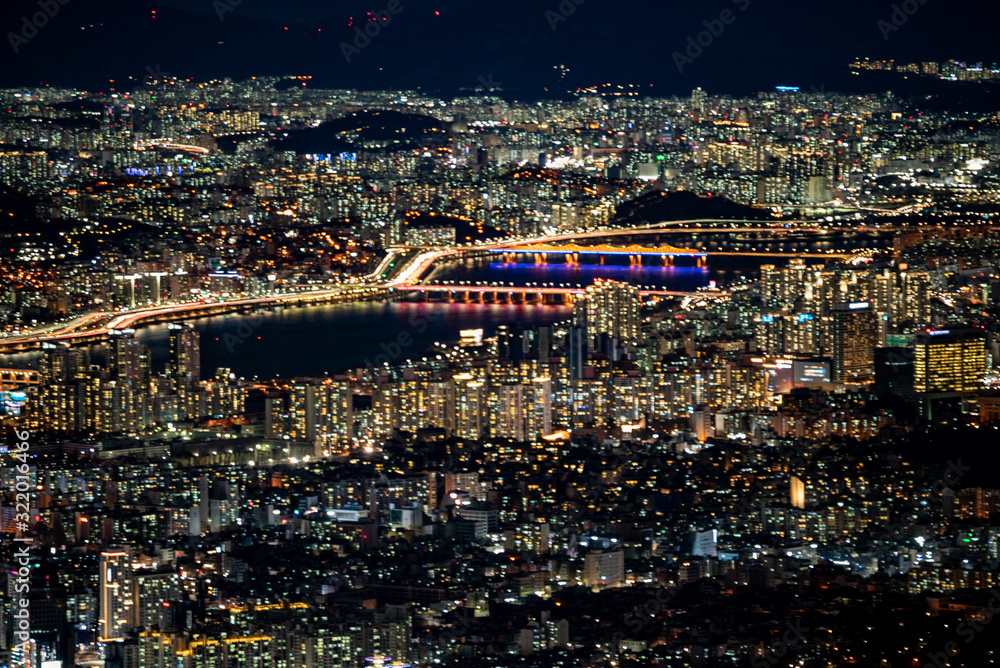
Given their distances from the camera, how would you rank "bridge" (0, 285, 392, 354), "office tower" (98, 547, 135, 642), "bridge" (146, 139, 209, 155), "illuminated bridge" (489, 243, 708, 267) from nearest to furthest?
"office tower" (98, 547, 135, 642), "bridge" (0, 285, 392, 354), "illuminated bridge" (489, 243, 708, 267), "bridge" (146, 139, 209, 155)

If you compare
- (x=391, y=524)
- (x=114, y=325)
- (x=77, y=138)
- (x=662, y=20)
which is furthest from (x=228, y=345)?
(x=662, y=20)

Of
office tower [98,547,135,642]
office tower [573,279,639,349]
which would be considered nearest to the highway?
office tower [573,279,639,349]

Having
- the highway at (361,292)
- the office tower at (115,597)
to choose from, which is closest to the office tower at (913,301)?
the highway at (361,292)

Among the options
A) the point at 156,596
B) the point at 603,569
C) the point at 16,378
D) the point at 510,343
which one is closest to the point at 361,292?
the point at 510,343

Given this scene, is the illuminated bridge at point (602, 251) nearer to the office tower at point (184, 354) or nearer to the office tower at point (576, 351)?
the office tower at point (576, 351)

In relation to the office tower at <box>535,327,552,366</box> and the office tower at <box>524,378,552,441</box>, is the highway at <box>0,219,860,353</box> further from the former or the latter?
the office tower at <box>524,378,552,441</box>

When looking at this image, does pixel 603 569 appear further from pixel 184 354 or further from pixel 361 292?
pixel 361 292
